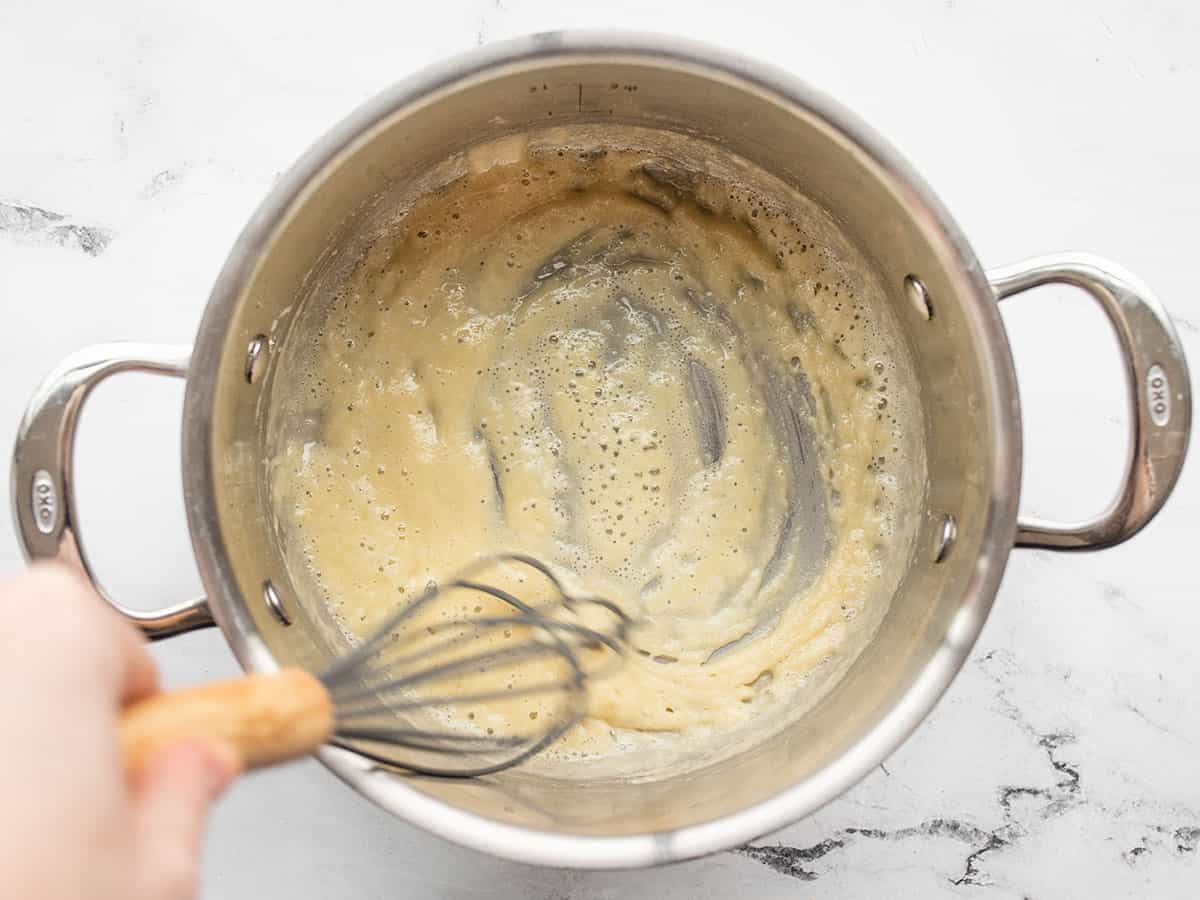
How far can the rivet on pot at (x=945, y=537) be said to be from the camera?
0.74m

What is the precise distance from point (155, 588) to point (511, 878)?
0.38m

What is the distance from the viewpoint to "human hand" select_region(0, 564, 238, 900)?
0.40 m

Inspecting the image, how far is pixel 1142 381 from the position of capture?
2.17 feet

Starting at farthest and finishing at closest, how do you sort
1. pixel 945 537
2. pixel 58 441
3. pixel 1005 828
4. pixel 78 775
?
1. pixel 1005 828
2. pixel 945 537
3. pixel 58 441
4. pixel 78 775

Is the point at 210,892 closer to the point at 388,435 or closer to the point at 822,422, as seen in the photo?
the point at 388,435

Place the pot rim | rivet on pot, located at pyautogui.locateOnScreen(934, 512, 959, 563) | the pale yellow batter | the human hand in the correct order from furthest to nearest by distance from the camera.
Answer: the pale yellow batter, rivet on pot, located at pyautogui.locateOnScreen(934, 512, 959, 563), the pot rim, the human hand

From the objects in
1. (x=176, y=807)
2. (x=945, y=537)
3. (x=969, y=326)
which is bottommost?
(x=176, y=807)

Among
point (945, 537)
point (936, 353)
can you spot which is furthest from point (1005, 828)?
point (936, 353)

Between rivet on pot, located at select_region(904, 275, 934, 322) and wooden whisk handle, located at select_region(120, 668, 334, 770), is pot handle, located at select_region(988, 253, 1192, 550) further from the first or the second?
wooden whisk handle, located at select_region(120, 668, 334, 770)

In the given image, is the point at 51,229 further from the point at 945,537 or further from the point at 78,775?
the point at 945,537

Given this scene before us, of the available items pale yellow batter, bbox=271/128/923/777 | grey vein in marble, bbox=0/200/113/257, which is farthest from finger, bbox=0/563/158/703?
grey vein in marble, bbox=0/200/113/257

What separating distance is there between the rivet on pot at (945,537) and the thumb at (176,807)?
51cm

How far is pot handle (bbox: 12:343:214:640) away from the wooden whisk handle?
8.2 inches

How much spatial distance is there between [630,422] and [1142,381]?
16.2 inches
